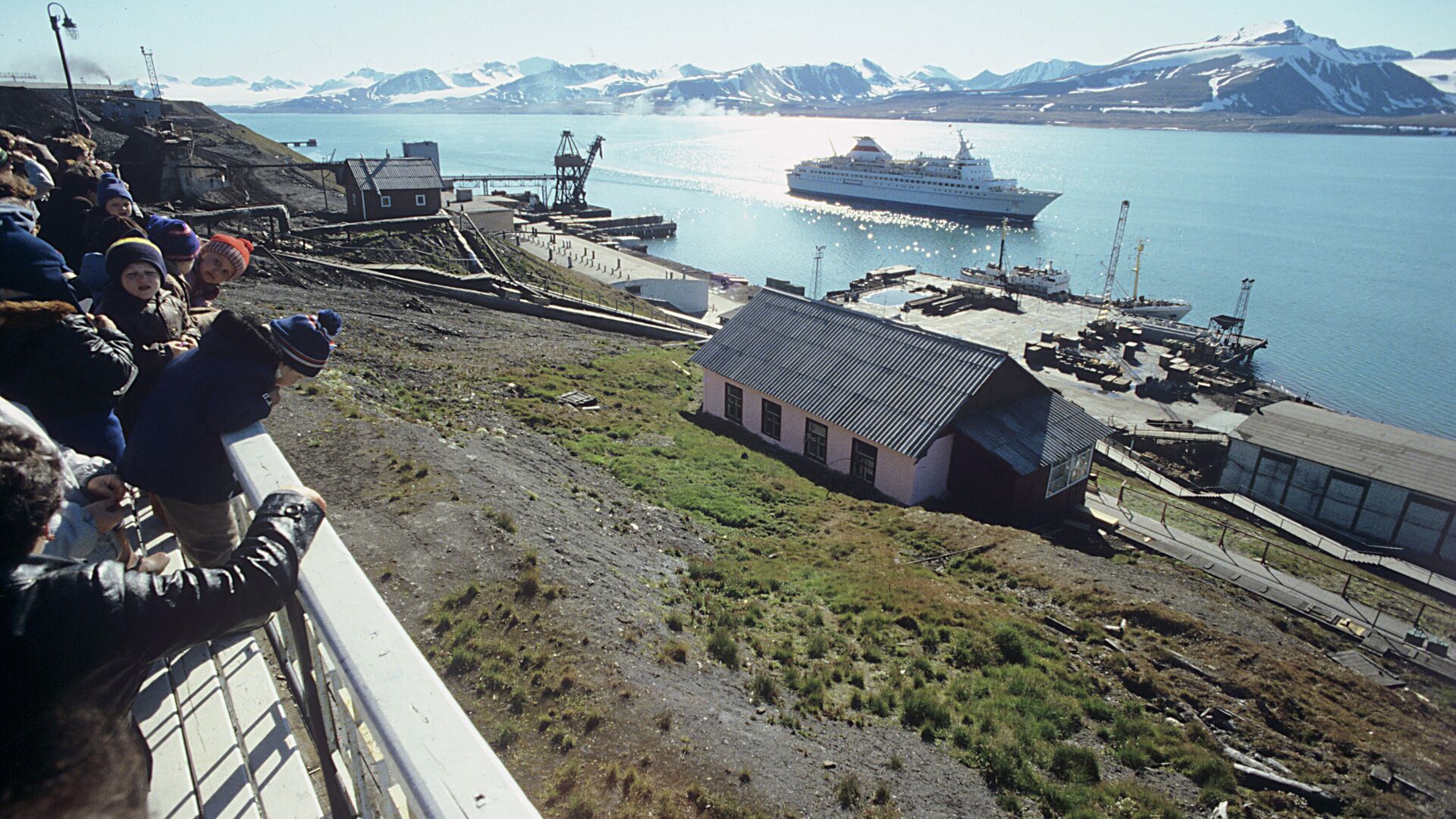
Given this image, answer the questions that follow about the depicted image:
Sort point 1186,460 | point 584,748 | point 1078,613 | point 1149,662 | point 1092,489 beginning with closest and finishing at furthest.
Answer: point 584,748 < point 1149,662 < point 1078,613 < point 1092,489 < point 1186,460

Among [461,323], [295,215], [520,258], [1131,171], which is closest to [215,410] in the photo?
[461,323]

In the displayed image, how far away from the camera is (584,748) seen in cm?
692

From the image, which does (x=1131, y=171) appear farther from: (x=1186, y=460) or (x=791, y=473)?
(x=791, y=473)

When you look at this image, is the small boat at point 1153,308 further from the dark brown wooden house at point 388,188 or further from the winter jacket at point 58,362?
the winter jacket at point 58,362

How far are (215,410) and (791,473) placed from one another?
16.4 m

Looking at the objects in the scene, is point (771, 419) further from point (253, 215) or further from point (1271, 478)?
point (253, 215)

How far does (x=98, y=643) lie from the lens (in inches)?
68.9

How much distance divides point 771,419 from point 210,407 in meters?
18.9

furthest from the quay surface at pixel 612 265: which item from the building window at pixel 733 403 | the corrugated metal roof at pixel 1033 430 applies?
the corrugated metal roof at pixel 1033 430

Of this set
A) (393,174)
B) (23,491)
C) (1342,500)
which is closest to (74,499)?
(23,491)

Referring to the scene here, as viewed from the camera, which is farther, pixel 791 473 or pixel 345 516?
pixel 791 473

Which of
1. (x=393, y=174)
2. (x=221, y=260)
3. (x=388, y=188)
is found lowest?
(x=388, y=188)

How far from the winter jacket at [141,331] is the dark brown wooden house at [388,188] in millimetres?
39729

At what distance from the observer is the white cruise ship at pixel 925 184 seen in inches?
4114
